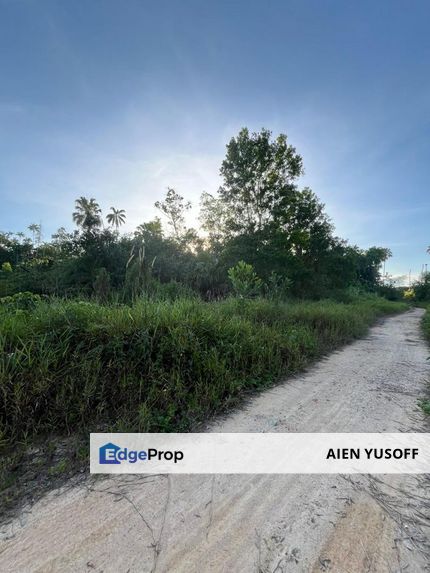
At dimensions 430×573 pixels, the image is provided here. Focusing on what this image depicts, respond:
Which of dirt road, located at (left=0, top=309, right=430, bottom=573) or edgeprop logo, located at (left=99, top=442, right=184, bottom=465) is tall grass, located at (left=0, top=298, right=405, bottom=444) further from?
dirt road, located at (left=0, top=309, right=430, bottom=573)

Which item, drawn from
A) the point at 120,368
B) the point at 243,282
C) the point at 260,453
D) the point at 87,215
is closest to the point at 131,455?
the point at 120,368

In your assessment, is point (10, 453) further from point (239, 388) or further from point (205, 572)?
point (239, 388)

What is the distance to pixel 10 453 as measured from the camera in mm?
1783

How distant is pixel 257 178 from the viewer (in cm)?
1476

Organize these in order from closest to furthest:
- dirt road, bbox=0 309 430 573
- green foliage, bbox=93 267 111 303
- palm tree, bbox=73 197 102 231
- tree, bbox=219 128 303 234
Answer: dirt road, bbox=0 309 430 573, green foliage, bbox=93 267 111 303, tree, bbox=219 128 303 234, palm tree, bbox=73 197 102 231

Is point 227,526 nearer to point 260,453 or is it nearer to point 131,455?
point 260,453

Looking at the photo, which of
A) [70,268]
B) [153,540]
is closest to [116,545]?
[153,540]

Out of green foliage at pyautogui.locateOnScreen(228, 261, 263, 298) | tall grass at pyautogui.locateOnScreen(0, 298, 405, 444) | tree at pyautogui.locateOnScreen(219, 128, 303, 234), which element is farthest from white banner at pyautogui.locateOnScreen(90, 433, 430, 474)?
tree at pyautogui.locateOnScreen(219, 128, 303, 234)

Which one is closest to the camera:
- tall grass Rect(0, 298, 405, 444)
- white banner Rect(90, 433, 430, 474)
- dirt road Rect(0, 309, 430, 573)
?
dirt road Rect(0, 309, 430, 573)

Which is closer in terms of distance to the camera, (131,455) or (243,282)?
(131,455)

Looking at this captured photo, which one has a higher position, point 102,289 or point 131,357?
point 102,289

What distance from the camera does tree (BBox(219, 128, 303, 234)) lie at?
14609 millimetres

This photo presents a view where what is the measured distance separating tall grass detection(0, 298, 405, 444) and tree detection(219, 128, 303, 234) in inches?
485

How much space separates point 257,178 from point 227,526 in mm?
15592
